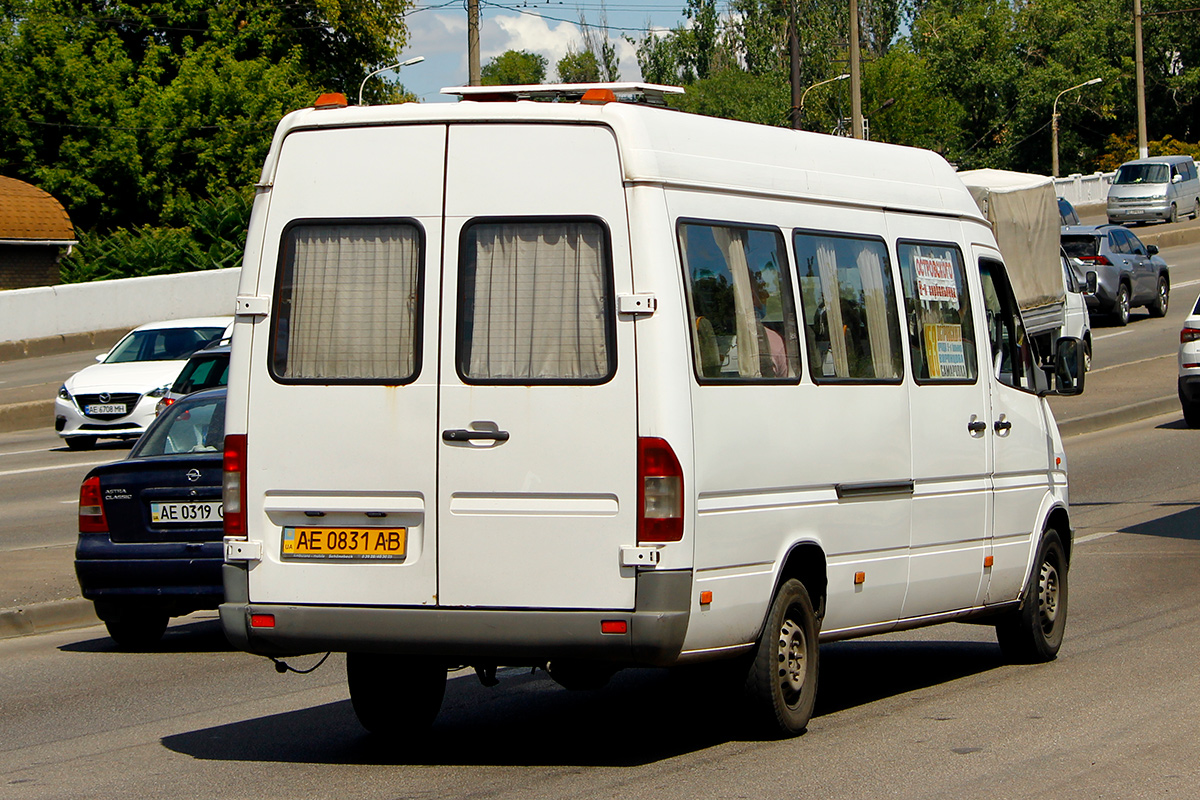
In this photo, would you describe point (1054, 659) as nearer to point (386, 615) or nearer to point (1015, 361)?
point (1015, 361)

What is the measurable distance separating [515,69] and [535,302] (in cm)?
16688

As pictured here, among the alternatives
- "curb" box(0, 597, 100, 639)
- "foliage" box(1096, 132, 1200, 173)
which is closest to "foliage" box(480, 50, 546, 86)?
"foliage" box(1096, 132, 1200, 173)

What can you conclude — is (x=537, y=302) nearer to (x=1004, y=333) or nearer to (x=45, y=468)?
(x=1004, y=333)

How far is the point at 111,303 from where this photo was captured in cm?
3781

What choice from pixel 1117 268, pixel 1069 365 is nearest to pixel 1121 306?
pixel 1117 268

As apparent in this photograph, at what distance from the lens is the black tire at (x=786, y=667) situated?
6.83 meters

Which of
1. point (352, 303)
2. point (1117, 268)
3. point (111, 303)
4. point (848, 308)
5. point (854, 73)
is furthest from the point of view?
point (111, 303)

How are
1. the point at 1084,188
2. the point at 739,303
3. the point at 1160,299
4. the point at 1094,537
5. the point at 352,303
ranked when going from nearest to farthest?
the point at 352,303
the point at 739,303
the point at 1094,537
the point at 1160,299
the point at 1084,188

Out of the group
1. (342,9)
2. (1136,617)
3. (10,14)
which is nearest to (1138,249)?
(1136,617)

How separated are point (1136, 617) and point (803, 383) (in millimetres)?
4339

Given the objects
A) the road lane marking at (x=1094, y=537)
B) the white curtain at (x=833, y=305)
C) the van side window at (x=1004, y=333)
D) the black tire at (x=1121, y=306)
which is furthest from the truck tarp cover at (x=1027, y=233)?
the white curtain at (x=833, y=305)

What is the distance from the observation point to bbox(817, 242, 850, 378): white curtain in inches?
289

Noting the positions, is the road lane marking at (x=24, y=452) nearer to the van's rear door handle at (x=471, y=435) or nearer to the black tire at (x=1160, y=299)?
the van's rear door handle at (x=471, y=435)

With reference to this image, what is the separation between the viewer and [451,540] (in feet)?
21.1
